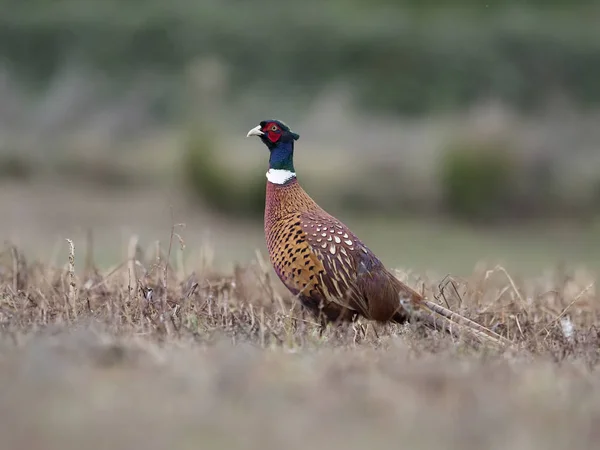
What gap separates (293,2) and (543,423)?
106 ft

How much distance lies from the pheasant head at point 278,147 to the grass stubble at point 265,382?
3.09ft

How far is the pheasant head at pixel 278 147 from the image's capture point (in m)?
6.28

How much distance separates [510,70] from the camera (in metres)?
31.0

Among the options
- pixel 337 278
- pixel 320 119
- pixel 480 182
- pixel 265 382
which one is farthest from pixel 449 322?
pixel 320 119

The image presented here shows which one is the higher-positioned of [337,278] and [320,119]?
[320,119]

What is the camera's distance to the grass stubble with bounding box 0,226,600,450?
122 inches

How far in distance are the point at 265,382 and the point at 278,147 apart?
113 inches

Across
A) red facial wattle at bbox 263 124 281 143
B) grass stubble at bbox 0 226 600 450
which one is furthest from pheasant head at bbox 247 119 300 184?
grass stubble at bbox 0 226 600 450

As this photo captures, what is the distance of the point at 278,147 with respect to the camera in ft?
20.8

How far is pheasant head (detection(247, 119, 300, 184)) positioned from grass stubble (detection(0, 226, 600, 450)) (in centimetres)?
94

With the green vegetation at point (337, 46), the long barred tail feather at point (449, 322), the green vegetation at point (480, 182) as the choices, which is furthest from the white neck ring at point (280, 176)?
the green vegetation at point (337, 46)

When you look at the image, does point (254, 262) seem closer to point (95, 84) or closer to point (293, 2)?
point (95, 84)

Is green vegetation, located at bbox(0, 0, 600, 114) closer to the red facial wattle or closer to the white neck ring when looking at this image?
the red facial wattle

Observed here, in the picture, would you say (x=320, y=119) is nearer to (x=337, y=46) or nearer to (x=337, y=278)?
(x=337, y=46)
